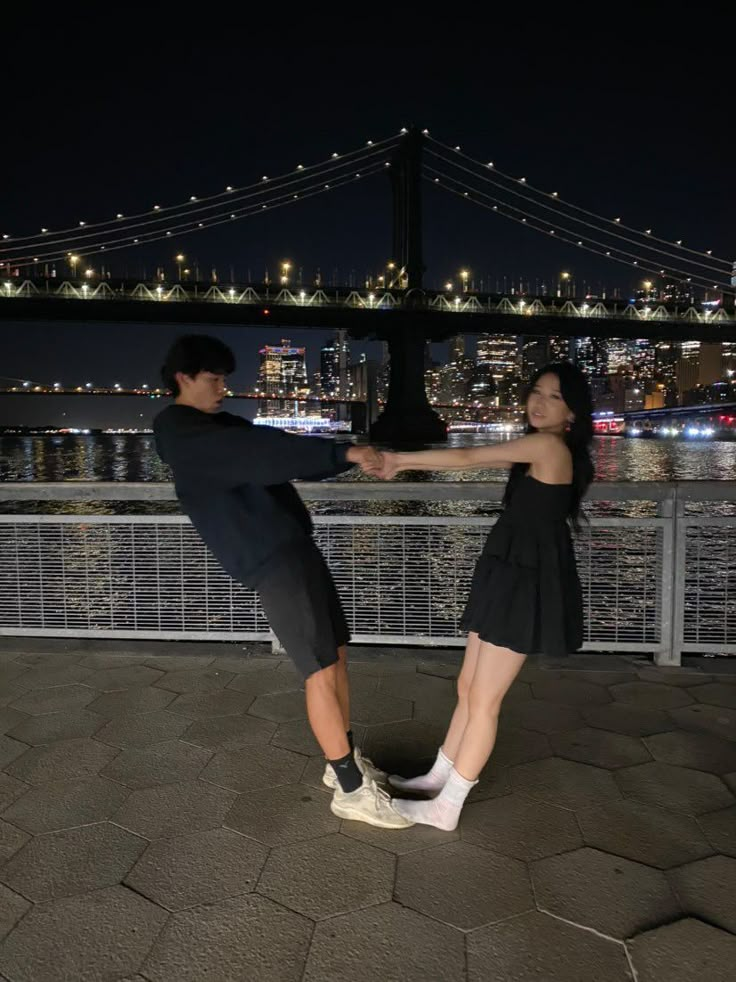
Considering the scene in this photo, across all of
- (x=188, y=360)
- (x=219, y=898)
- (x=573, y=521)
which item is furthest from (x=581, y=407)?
(x=219, y=898)

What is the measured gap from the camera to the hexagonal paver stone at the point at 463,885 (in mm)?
1745

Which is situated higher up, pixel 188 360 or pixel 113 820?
pixel 188 360

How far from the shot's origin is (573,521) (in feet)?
6.96

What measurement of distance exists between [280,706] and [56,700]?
3.36 ft

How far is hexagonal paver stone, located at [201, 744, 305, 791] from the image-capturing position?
2367 millimetres

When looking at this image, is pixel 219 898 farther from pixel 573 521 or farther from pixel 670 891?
pixel 573 521

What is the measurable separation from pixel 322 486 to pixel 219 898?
2.04 m

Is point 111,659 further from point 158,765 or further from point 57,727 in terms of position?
point 158,765

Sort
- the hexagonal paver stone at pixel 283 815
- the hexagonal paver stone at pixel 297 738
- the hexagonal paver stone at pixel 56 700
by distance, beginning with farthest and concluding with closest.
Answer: the hexagonal paver stone at pixel 56 700 → the hexagonal paver stone at pixel 297 738 → the hexagonal paver stone at pixel 283 815

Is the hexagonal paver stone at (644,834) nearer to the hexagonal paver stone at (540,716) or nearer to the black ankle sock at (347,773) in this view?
the hexagonal paver stone at (540,716)

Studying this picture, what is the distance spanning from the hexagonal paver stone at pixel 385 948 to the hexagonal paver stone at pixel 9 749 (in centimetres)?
148

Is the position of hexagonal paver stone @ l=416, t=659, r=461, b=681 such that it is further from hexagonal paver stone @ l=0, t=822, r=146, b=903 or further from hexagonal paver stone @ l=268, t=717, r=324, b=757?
hexagonal paver stone @ l=0, t=822, r=146, b=903

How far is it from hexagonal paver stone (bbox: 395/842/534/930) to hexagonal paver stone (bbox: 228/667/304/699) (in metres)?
1.34

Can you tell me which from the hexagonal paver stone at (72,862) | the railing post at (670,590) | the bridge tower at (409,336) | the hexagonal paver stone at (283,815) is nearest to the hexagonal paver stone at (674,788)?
the hexagonal paver stone at (283,815)
